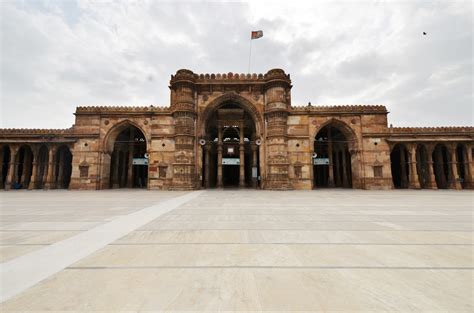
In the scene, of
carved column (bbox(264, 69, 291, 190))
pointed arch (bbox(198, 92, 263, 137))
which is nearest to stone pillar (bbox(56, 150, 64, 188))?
pointed arch (bbox(198, 92, 263, 137))

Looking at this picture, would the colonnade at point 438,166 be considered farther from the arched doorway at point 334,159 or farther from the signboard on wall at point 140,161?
the signboard on wall at point 140,161

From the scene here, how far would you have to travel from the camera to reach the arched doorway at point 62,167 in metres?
23.0

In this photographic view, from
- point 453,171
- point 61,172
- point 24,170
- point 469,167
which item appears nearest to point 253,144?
point 453,171

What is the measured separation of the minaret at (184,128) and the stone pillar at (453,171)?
2864 centimetres

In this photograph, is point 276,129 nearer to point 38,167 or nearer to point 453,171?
point 453,171

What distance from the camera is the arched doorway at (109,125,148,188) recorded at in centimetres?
2453

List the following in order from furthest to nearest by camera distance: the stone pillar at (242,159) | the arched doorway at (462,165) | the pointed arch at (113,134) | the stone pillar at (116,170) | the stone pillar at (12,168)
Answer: the stone pillar at (116,170), the stone pillar at (242,159), the pointed arch at (113,134), the stone pillar at (12,168), the arched doorway at (462,165)

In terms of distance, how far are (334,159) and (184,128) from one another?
22.1 meters

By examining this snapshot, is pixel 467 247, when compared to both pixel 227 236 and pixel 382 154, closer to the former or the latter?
pixel 227 236

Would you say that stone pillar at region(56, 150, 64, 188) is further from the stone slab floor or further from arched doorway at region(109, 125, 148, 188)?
the stone slab floor

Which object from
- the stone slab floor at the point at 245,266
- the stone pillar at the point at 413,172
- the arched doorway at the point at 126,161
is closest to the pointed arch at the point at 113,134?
the arched doorway at the point at 126,161

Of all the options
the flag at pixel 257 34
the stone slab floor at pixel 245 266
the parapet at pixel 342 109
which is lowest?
the stone slab floor at pixel 245 266

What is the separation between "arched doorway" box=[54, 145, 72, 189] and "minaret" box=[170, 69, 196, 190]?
14228 millimetres

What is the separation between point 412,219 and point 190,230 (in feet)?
25.7
